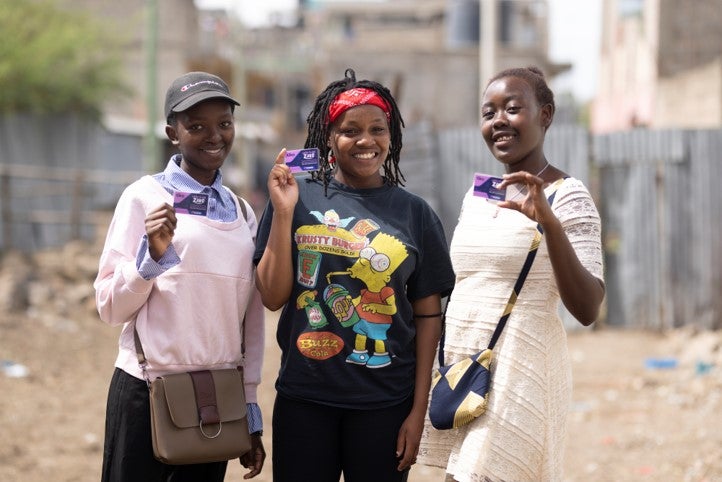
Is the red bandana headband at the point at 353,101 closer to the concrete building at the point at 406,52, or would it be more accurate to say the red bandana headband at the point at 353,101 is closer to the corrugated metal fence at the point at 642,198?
the corrugated metal fence at the point at 642,198

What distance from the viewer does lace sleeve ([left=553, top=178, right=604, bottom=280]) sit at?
3.13 m

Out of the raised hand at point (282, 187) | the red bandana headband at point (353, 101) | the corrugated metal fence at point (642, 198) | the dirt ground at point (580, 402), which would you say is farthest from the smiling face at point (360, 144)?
the corrugated metal fence at point (642, 198)

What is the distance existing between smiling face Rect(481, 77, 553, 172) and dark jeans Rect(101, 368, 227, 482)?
137 cm

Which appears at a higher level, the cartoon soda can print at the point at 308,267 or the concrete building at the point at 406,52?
the concrete building at the point at 406,52

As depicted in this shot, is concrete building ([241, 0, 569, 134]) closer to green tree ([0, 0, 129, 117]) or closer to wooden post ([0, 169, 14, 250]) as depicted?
green tree ([0, 0, 129, 117])

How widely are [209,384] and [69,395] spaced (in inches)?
224

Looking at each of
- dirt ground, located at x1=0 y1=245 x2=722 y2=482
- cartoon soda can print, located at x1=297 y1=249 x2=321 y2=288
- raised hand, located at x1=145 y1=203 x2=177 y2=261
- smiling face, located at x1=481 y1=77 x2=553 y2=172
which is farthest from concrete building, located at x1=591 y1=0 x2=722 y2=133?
raised hand, located at x1=145 y1=203 x2=177 y2=261

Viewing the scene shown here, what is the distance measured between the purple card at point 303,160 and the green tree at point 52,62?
1521cm

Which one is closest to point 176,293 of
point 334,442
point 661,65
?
point 334,442

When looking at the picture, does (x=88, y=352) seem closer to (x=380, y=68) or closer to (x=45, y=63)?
(x=45, y=63)

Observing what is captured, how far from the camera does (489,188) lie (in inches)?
121

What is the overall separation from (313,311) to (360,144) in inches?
21.9

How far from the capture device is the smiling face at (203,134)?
3.36 metres

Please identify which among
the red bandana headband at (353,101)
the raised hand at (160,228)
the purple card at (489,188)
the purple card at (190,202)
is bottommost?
the raised hand at (160,228)
